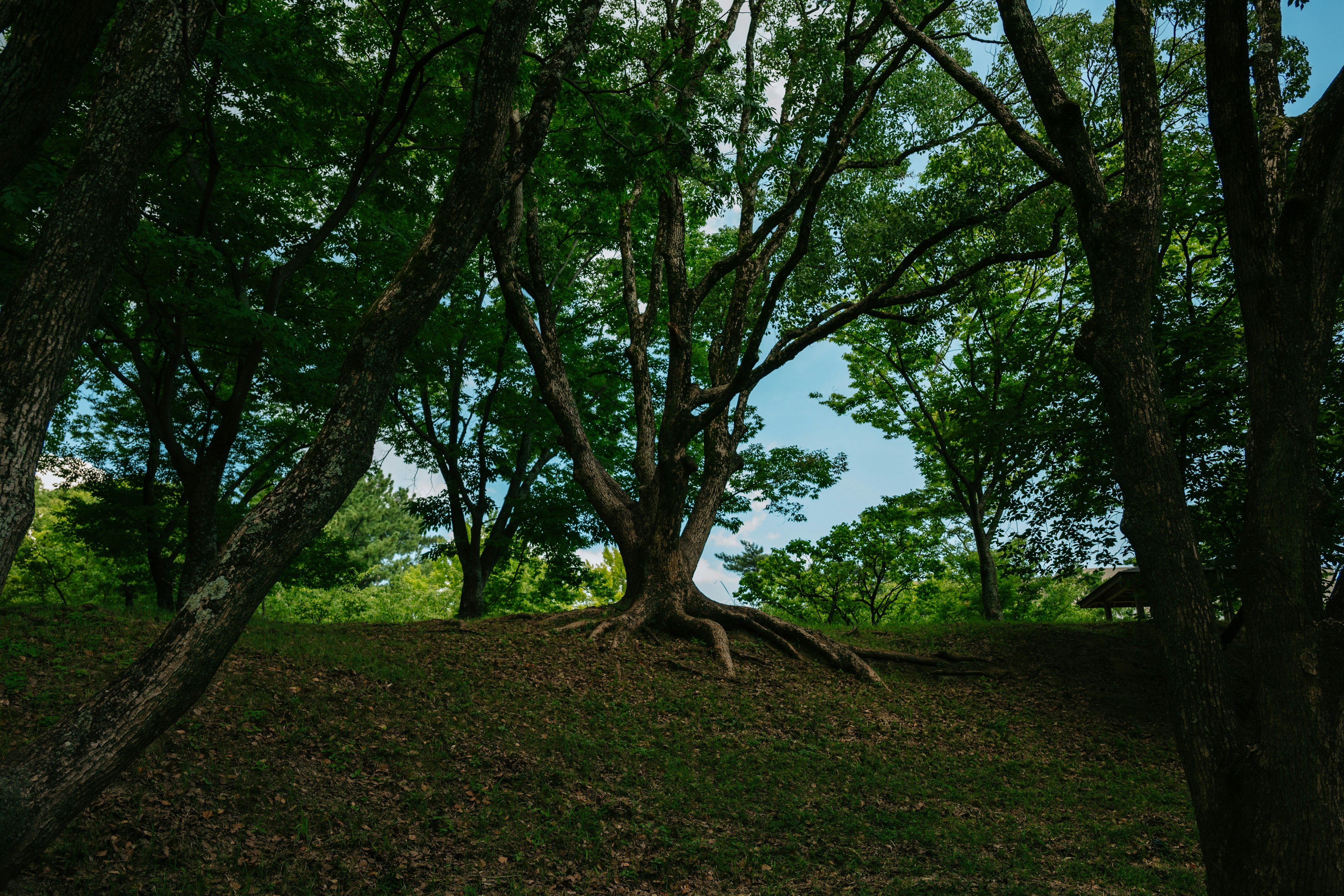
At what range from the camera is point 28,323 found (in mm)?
4125

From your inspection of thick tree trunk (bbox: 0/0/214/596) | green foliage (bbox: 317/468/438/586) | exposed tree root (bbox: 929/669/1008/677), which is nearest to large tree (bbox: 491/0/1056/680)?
exposed tree root (bbox: 929/669/1008/677)

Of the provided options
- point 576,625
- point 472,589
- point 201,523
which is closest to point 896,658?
point 576,625

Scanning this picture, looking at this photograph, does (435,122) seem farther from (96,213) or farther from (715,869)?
(715,869)

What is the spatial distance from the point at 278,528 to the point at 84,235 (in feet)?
6.48

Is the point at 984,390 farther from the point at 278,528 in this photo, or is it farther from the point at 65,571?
the point at 65,571

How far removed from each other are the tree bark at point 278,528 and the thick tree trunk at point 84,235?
0.90m

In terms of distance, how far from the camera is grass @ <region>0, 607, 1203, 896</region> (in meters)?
5.46

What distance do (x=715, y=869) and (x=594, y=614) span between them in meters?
→ 6.30

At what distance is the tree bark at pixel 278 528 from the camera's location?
3.84m

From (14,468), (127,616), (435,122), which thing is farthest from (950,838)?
(435,122)

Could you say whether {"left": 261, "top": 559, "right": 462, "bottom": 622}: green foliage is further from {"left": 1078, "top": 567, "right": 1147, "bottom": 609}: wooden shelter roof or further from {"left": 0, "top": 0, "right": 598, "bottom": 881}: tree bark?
{"left": 0, "top": 0, "right": 598, "bottom": 881}: tree bark

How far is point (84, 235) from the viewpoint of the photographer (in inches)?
171

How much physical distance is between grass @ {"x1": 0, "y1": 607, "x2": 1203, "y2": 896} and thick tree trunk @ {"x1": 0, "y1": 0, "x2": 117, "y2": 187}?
422cm

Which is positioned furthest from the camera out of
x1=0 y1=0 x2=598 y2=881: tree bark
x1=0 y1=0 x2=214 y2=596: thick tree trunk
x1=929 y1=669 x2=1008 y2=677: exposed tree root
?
x1=929 y1=669 x2=1008 y2=677: exposed tree root
